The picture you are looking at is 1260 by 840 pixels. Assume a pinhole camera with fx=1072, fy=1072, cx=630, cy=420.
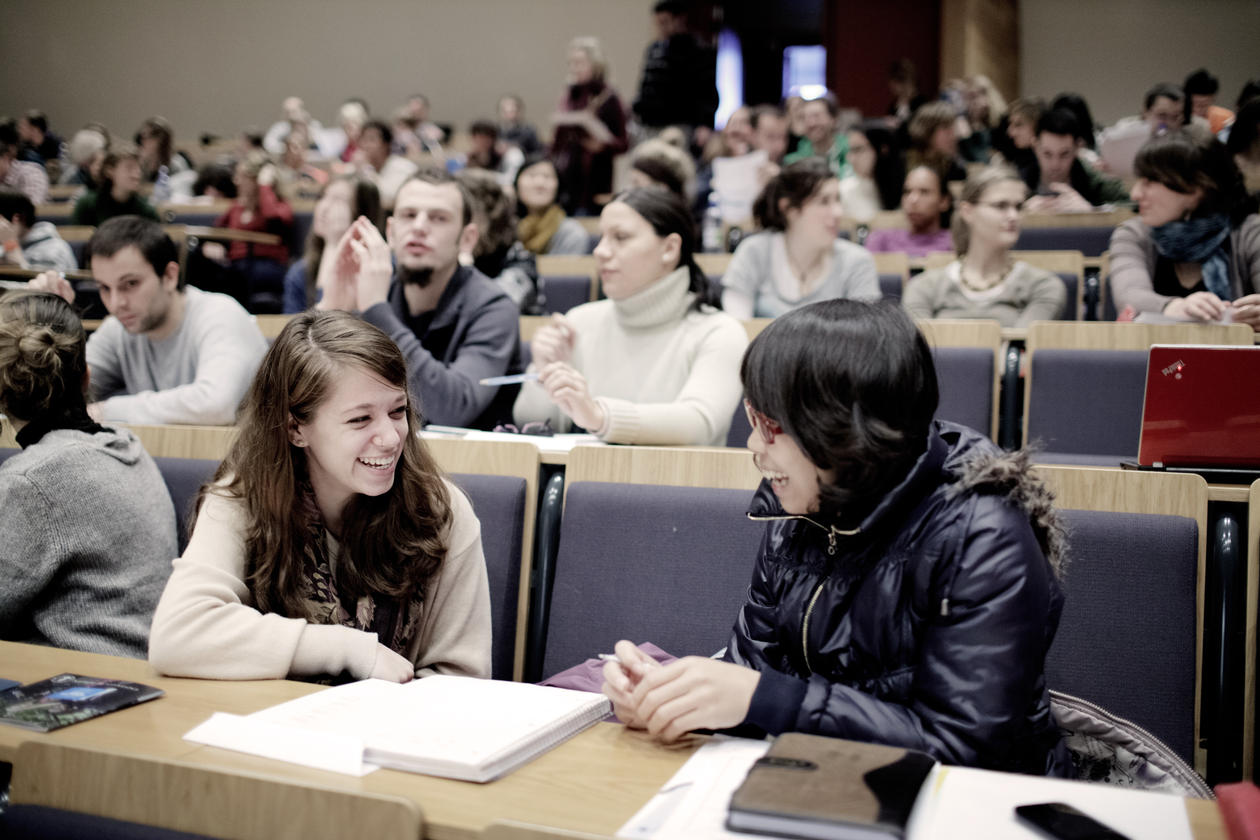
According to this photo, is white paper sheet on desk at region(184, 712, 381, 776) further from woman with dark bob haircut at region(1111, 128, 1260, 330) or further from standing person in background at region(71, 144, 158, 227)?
standing person in background at region(71, 144, 158, 227)

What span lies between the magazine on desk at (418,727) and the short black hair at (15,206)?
4.10 metres

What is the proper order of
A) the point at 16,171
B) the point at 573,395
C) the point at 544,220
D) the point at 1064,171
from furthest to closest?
the point at 16,171 → the point at 1064,171 → the point at 544,220 → the point at 573,395

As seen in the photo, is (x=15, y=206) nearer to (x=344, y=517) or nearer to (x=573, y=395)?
(x=573, y=395)

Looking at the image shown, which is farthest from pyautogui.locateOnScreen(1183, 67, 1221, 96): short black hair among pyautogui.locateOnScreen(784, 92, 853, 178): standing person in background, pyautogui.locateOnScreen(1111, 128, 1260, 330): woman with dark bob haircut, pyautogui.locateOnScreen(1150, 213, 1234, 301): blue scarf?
pyautogui.locateOnScreen(1150, 213, 1234, 301): blue scarf

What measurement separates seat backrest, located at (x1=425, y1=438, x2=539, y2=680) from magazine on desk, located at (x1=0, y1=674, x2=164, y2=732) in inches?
25.8

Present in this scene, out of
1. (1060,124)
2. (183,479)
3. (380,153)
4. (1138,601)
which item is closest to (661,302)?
(183,479)

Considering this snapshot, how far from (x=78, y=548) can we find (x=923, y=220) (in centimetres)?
363

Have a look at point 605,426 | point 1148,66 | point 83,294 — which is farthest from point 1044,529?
point 1148,66

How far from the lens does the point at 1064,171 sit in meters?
5.04

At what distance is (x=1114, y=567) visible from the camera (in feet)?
4.85

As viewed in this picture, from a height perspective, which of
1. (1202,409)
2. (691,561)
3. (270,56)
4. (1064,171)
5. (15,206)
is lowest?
(691,561)

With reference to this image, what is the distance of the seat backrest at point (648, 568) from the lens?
1633 millimetres

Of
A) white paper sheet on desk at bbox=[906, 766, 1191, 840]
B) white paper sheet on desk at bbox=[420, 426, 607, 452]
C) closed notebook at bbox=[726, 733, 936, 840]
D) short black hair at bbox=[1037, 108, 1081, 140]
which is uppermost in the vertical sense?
short black hair at bbox=[1037, 108, 1081, 140]

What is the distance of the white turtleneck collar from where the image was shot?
2.59 m
